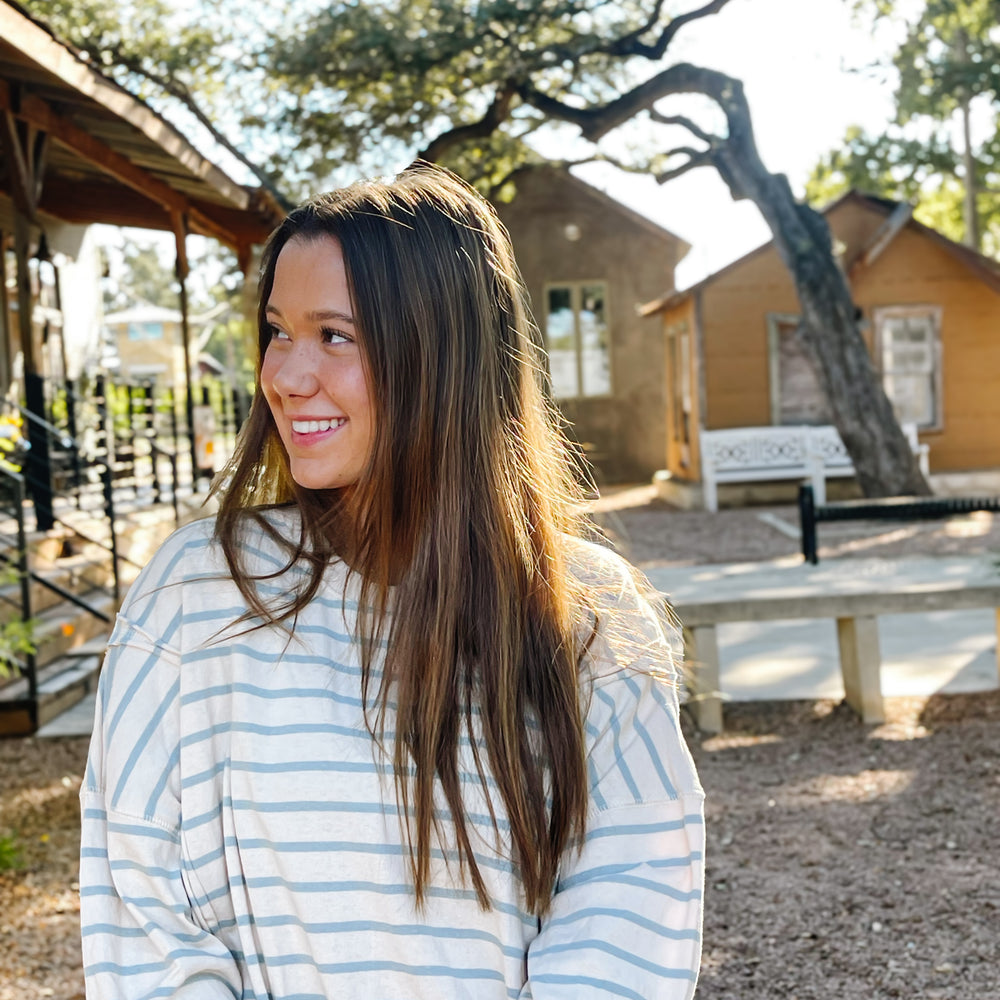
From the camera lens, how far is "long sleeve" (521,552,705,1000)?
165cm

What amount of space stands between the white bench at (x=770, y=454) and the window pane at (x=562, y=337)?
690cm

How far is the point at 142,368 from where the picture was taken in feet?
185

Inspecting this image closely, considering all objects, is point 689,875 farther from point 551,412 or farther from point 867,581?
point 867,581

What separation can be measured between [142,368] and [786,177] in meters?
45.1

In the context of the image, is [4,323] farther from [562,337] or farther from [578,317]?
[578,317]

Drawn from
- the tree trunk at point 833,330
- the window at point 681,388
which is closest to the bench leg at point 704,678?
the tree trunk at point 833,330

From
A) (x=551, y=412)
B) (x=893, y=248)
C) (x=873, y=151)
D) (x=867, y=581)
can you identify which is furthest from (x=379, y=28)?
(x=873, y=151)

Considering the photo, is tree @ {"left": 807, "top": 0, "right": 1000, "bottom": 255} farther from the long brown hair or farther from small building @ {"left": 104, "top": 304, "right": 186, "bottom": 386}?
small building @ {"left": 104, "top": 304, "right": 186, "bottom": 386}

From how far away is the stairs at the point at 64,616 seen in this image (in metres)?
6.38

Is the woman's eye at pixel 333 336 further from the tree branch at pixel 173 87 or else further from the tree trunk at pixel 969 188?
the tree trunk at pixel 969 188

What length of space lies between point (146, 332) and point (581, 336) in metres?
47.7

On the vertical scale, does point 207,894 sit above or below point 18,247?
below

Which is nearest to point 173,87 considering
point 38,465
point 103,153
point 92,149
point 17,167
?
point 103,153

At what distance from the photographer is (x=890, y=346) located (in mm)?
19203
